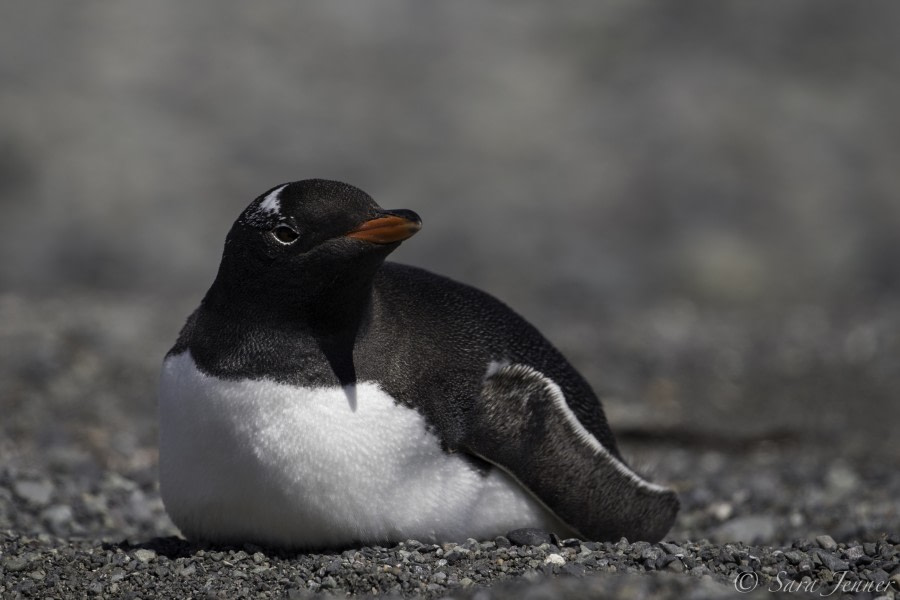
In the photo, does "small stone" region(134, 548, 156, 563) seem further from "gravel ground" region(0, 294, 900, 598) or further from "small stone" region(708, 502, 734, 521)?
"small stone" region(708, 502, 734, 521)

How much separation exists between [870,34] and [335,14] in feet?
34.5

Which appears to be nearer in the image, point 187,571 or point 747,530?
point 187,571

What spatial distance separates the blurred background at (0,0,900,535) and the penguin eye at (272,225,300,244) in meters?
7.45

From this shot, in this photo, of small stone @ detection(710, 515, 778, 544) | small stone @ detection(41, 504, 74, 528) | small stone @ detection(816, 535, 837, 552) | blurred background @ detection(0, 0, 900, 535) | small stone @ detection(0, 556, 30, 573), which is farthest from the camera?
blurred background @ detection(0, 0, 900, 535)

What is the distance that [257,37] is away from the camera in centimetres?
2419

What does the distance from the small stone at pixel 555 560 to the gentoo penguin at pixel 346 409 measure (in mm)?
409

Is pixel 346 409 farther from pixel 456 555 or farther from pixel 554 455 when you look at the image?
pixel 554 455

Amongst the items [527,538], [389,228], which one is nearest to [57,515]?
[527,538]

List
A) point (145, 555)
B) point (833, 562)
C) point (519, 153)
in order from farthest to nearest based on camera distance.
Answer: point (519, 153)
point (145, 555)
point (833, 562)

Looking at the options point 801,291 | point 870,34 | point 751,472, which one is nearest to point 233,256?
point 751,472

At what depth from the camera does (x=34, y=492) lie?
7094mm

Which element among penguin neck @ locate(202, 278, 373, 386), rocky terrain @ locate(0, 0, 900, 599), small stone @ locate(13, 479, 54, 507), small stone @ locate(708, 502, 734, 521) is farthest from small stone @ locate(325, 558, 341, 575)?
small stone @ locate(708, 502, 734, 521)

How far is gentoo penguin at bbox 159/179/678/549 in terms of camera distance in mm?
5176

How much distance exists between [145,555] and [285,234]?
1573 millimetres
